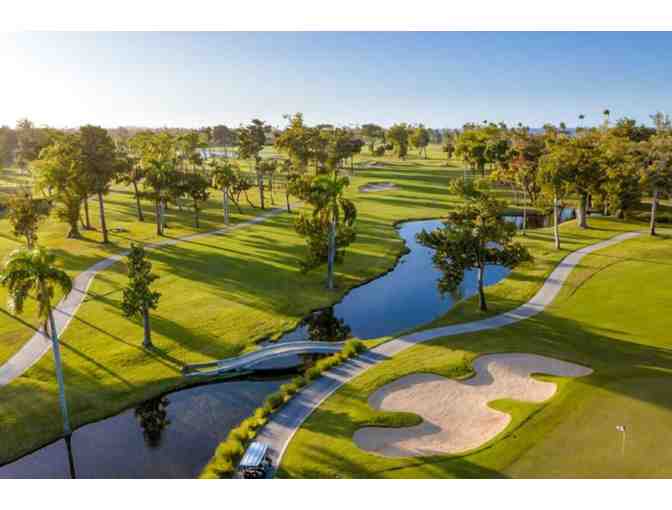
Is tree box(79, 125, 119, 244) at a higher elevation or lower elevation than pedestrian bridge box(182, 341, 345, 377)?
higher

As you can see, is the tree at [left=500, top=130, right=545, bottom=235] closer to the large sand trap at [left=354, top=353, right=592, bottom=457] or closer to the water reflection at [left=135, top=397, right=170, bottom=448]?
the large sand trap at [left=354, top=353, right=592, bottom=457]

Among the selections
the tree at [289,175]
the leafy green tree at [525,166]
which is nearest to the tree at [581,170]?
the leafy green tree at [525,166]

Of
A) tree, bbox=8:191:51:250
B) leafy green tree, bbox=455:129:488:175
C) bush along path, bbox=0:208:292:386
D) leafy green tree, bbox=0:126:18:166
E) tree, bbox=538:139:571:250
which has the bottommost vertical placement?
bush along path, bbox=0:208:292:386

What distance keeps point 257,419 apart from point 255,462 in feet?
16.9

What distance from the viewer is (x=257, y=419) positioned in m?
30.1

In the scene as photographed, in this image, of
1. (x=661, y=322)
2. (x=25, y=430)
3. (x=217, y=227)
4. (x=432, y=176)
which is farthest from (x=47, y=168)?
(x=432, y=176)

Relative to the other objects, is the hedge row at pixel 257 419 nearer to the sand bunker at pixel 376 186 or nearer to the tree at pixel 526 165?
the tree at pixel 526 165

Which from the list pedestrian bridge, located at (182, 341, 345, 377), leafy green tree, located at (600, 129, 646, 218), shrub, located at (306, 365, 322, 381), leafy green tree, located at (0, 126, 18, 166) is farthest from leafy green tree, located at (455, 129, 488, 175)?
leafy green tree, located at (0, 126, 18, 166)

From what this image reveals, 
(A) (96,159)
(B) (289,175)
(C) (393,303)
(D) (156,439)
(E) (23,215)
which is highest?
(A) (96,159)

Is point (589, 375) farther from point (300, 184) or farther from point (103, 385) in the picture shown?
point (300, 184)

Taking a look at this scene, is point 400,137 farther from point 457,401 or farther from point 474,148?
point 457,401

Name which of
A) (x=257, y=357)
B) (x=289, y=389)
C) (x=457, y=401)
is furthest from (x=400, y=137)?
(x=289, y=389)

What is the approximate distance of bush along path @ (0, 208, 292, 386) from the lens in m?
36.7

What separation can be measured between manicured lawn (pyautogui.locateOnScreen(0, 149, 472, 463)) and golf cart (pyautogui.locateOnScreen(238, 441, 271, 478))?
11868mm
